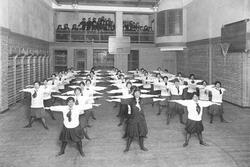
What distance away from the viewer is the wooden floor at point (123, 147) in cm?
701

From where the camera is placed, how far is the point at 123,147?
320 inches

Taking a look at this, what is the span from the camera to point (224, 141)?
8.66 metres

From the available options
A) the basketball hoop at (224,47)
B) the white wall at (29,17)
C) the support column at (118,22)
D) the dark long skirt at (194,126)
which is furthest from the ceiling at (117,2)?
→ the dark long skirt at (194,126)

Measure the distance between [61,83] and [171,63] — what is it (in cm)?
1424

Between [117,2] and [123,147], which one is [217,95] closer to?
[123,147]

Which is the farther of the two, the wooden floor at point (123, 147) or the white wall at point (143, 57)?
the white wall at point (143, 57)

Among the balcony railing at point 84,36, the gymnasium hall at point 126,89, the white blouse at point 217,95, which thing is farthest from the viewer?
the balcony railing at point 84,36

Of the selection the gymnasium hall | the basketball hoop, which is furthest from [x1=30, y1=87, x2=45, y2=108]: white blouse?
the basketball hoop

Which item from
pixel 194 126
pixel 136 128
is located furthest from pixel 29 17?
pixel 194 126

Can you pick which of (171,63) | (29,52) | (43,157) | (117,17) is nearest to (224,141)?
(43,157)

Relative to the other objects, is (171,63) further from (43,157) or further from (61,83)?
(43,157)

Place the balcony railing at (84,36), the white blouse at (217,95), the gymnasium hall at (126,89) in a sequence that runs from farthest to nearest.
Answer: the balcony railing at (84,36) → the white blouse at (217,95) → the gymnasium hall at (126,89)

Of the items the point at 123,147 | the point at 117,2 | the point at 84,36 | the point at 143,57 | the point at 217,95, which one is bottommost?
the point at 123,147

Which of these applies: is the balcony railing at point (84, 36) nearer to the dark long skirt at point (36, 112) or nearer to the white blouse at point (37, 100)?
the white blouse at point (37, 100)
